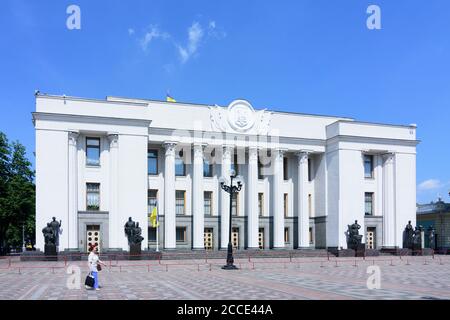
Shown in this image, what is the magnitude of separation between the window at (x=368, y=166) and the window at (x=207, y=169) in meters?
15.0

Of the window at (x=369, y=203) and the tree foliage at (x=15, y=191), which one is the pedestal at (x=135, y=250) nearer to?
the tree foliage at (x=15, y=191)

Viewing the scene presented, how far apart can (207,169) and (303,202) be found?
9461mm

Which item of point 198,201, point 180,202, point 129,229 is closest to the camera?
point 129,229

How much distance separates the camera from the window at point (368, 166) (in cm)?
5078

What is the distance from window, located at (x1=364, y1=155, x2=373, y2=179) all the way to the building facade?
950 cm

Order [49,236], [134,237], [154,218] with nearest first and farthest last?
[49,236]
[134,237]
[154,218]

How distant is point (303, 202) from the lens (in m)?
49.1

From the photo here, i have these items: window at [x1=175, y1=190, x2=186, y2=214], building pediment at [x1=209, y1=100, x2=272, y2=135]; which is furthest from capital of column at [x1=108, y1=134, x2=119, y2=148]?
building pediment at [x1=209, y1=100, x2=272, y2=135]

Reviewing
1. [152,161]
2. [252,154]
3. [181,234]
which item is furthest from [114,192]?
[252,154]

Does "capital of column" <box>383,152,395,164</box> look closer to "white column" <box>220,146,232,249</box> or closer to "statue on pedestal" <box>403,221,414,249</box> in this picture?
"statue on pedestal" <box>403,221,414,249</box>

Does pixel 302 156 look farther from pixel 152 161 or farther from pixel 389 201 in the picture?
pixel 152 161

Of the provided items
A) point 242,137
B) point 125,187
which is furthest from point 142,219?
point 242,137
